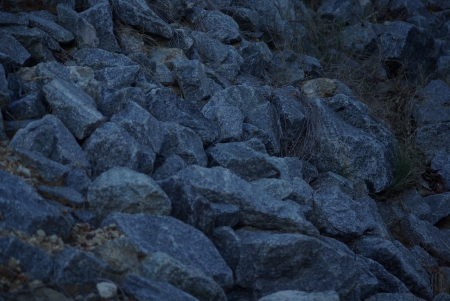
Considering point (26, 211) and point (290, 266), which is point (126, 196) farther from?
point (290, 266)

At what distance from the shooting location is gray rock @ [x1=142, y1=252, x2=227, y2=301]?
2385 mm

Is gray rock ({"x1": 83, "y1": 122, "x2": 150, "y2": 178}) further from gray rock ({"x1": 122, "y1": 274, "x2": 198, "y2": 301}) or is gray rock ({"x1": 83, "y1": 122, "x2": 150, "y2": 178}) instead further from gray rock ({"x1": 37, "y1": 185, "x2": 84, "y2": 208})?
gray rock ({"x1": 122, "y1": 274, "x2": 198, "y2": 301})

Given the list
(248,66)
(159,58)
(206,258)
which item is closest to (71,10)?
(159,58)

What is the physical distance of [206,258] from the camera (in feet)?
8.58

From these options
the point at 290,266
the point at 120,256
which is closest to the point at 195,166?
the point at 290,266

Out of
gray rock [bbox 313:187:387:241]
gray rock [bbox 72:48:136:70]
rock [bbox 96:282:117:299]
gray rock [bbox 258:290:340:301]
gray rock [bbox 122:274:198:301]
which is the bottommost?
gray rock [bbox 313:187:387:241]

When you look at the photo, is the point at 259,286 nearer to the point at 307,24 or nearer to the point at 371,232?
the point at 371,232

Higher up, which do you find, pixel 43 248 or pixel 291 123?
pixel 43 248

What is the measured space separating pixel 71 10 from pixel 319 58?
2.81 metres

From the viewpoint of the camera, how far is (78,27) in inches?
158

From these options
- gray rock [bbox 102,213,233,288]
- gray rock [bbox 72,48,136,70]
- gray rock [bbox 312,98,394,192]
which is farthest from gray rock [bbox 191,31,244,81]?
gray rock [bbox 102,213,233,288]

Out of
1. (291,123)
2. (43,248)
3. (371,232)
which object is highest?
(43,248)

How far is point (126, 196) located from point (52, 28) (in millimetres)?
1630

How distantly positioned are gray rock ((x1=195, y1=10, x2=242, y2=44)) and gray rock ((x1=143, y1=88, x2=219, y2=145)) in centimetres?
142
